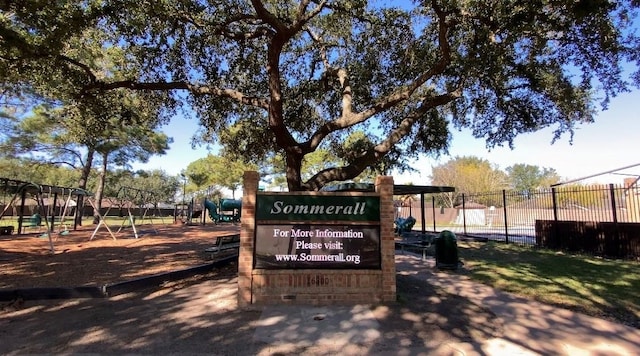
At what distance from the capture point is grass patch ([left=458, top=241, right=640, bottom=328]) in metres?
6.52

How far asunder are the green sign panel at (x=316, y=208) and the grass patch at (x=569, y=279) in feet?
10.6

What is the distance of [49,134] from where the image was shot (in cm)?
2775

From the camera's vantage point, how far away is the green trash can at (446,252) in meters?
10.0

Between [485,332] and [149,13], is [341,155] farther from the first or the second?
[485,332]

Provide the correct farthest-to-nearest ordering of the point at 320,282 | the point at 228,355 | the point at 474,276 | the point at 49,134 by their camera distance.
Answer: the point at 49,134 < the point at 474,276 < the point at 320,282 < the point at 228,355

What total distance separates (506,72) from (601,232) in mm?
7007

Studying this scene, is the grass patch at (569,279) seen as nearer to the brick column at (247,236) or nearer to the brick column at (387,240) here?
the brick column at (387,240)

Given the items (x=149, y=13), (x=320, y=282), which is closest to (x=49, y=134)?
(x=149, y=13)

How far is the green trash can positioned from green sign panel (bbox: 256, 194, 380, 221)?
3.92 m

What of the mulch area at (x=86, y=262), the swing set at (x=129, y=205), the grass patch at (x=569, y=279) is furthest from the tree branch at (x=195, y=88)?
the swing set at (x=129, y=205)

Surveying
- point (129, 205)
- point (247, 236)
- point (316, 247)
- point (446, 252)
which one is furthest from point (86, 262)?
point (446, 252)

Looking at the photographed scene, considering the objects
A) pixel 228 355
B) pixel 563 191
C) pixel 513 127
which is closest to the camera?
pixel 228 355

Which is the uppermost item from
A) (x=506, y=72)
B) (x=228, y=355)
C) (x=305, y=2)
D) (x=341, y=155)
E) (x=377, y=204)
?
(x=305, y=2)

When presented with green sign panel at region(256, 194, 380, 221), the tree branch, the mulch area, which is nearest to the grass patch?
green sign panel at region(256, 194, 380, 221)
